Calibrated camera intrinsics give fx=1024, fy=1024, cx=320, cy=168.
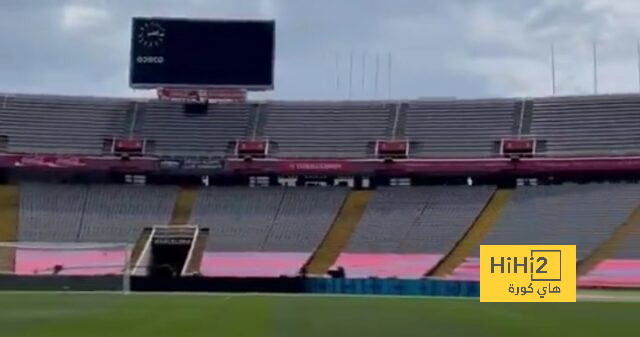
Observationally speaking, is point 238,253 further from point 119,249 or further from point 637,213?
point 637,213

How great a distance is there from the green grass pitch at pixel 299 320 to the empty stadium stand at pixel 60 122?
32.4m

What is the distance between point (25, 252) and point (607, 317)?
32384 mm

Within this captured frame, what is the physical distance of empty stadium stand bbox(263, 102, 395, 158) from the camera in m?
60.1

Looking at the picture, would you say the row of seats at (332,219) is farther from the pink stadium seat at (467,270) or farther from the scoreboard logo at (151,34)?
the scoreboard logo at (151,34)

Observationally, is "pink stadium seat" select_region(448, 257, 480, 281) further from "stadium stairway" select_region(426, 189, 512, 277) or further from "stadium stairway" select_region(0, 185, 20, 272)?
"stadium stairway" select_region(0, 185, 20, 272)

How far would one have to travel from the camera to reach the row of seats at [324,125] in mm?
59031

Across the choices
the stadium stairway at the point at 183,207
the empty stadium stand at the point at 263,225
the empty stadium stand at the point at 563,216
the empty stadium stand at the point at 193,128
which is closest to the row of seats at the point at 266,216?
the empty stadium stand at the point at 263,225

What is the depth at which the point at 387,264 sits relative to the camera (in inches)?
1971

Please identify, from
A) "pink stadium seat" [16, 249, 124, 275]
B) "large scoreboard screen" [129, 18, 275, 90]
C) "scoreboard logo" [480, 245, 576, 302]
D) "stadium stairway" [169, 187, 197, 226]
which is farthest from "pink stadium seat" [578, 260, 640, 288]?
"scoreboard logo" [480, 245, 576, 302]

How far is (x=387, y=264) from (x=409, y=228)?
407cm

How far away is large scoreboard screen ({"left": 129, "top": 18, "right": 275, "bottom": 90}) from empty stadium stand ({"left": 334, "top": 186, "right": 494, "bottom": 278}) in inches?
418

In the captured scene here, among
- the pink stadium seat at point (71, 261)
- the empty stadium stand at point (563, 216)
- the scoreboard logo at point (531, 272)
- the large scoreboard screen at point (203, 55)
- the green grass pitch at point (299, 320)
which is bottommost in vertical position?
the pink stadium seat at point (71, 261)

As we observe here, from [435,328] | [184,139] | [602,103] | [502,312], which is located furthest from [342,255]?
[435,328]

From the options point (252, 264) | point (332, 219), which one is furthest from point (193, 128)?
point (252, 264)
